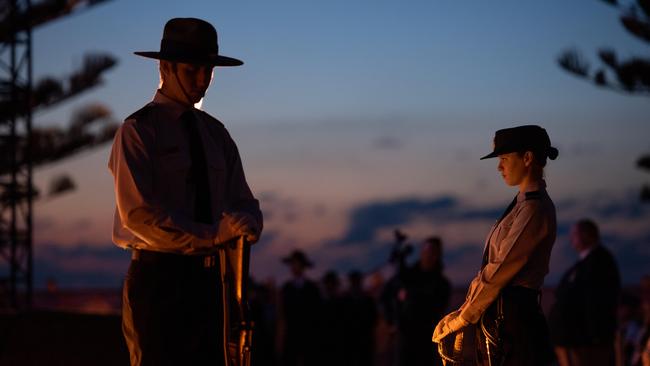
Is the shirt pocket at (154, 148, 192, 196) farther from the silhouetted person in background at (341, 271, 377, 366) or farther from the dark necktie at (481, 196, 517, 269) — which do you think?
the silhouetted person in background at (341, 271, 377, 366)

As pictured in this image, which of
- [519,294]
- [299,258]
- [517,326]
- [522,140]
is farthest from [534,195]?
[299,258]

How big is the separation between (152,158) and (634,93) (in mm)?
16141

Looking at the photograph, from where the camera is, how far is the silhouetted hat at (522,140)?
14.0ft

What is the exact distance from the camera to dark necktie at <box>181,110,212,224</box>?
3559mm

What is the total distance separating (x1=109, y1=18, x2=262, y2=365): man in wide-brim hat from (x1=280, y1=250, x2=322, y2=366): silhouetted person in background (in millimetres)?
10136

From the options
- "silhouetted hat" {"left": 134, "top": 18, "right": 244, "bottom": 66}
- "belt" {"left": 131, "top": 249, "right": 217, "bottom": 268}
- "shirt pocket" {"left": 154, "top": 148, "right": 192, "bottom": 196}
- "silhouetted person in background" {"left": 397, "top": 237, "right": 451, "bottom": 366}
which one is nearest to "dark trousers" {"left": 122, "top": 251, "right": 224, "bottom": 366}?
"belt" {"left": 131, "top": 249, "right": 217, "bottom": 268}

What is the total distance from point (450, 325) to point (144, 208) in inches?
53.0

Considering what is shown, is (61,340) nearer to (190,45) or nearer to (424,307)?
(424,307)

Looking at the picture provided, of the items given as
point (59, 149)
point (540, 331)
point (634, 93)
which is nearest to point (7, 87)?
point (59, 149)

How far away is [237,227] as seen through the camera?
11.4ft

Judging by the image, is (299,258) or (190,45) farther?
(299,258)

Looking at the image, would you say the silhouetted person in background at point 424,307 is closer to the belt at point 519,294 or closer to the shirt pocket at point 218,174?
the belt at point 519,294

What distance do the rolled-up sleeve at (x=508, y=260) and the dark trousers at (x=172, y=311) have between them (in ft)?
3.47

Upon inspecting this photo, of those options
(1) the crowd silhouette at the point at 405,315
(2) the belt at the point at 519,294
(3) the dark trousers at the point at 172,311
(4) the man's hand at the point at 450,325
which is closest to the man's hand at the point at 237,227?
(3) the dark trousers at the point at 172,311
